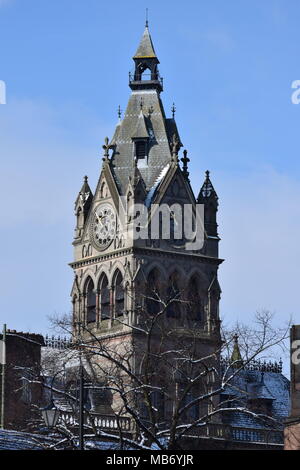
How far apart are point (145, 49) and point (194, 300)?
45.3 ft

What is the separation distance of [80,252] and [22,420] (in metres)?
40.7

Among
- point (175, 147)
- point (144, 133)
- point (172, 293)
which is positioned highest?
point (144, 133)

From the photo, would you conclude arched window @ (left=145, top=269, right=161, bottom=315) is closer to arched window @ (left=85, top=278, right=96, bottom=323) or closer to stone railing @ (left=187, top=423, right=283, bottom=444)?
arched window @ (left=85, top=278, right=96, bottom=323)

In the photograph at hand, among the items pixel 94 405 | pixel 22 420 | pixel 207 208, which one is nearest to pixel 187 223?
pixel 207 208

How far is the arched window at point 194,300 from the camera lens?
12100 cm

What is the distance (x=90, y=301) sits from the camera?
12275cm

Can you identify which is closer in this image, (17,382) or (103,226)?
(17,382)

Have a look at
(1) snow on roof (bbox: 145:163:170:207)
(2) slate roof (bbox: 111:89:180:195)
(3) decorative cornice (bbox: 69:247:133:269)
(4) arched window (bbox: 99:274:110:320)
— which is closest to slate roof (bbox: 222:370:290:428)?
(4) arched window (bbox: 99:274:110:320)

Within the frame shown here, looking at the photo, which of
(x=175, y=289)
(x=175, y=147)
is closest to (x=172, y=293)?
(x=175, y=289)

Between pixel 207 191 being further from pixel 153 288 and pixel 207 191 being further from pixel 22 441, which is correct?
pixel 22 441

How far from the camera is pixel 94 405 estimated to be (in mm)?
109562

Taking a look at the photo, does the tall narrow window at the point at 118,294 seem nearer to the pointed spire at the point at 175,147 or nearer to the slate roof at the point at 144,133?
the slate roof at the point at 144,133

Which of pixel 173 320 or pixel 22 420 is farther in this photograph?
pixel 173 320
